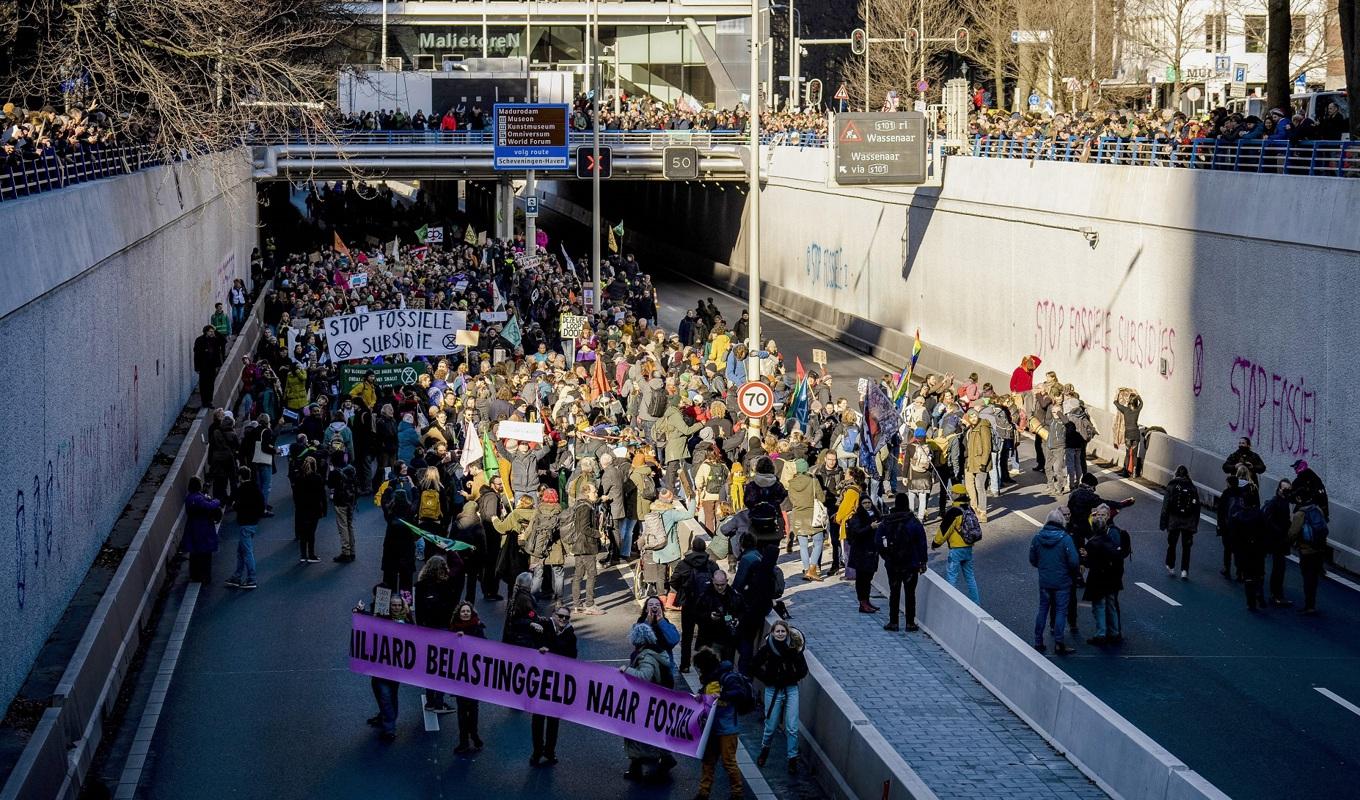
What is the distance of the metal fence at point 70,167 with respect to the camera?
17547 mm

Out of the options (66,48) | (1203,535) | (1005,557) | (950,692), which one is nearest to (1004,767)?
(950,692)

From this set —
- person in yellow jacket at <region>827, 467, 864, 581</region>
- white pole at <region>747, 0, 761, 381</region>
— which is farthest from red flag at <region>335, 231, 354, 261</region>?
person in yellow jacket at <region>827, 467, 864, 581</region>

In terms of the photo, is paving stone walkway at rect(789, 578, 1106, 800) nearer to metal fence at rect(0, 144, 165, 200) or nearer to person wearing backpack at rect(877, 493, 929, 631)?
person wearing backpack at rect(877, 493, 929, 631)

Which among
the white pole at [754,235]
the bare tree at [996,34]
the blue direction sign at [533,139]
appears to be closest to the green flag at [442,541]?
the white pole at [754,235]

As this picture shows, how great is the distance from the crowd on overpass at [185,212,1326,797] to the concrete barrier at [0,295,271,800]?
694mm

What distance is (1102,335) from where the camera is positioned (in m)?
32.1

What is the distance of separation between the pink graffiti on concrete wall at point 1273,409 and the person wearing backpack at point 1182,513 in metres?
4.00

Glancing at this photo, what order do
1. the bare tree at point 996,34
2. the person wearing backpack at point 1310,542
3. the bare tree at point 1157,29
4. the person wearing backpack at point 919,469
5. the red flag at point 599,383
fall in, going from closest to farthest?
the person wearing backpack at point 1310,542, the person wearing backpack at point 919,469, the red flag at point 599,383, the bare tree at point 1157,29, the bare tree at point 996,34

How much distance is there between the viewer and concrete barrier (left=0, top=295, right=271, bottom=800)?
1257 cm

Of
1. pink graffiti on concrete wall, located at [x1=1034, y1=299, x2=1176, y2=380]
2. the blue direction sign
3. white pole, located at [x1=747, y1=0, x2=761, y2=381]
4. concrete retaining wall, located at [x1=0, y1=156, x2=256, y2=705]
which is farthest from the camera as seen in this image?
the blue direction sign

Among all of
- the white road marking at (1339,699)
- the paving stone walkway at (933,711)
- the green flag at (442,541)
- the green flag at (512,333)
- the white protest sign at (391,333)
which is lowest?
the white road marking at (1339,699)

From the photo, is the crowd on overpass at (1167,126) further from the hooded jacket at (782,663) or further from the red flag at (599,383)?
the hooded jacket at (782,663)

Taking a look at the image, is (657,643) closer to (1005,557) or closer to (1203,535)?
(1005,557)

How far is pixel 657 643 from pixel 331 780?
271cm
